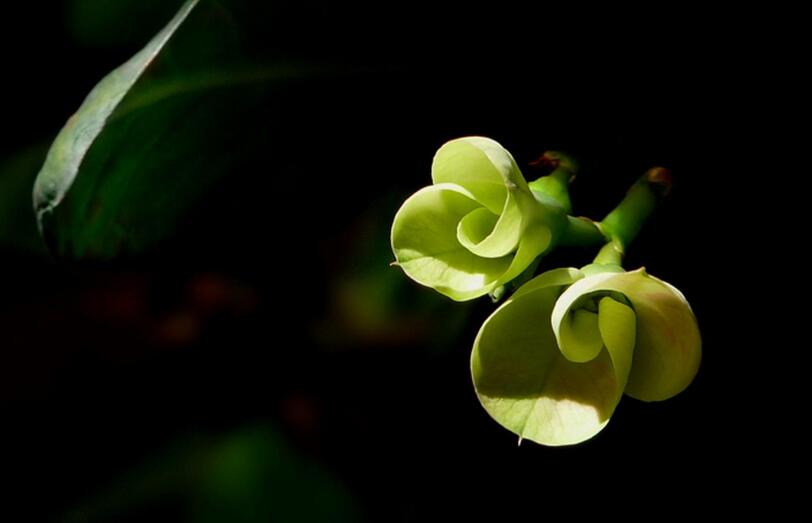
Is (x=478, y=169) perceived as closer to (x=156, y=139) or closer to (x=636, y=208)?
(x=636, y=208)

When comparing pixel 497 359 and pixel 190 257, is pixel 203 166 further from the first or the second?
pixel 497 359

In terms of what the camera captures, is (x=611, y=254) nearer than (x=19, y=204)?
Answer: Yes

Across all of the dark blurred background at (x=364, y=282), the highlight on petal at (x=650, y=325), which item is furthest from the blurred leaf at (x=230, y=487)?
the highlight on petal at (x=650, y=325)

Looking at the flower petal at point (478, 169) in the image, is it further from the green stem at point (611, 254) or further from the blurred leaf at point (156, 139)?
the blurred leaf at point (156, 139)

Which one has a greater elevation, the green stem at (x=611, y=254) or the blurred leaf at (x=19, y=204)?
the green stem at (x=611, y=254)

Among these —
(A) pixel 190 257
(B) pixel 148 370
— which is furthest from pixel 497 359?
(B) pixel 148 370

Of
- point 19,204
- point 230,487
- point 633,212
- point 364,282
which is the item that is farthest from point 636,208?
point 230,487
